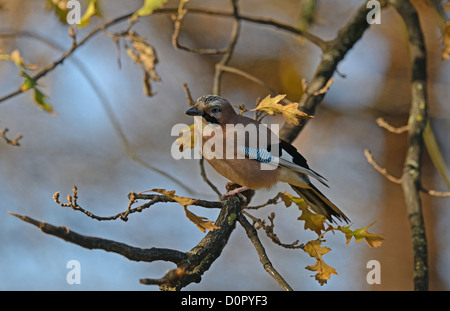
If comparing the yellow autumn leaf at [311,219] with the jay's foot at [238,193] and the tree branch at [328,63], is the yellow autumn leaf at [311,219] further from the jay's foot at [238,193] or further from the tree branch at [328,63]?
the tree branch at [328,63]

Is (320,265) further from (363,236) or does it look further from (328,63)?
(328,63)

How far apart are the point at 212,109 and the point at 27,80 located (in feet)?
3.93

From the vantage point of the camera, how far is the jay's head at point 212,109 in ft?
11.2

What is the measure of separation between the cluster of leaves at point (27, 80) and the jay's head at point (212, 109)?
41.3 inches

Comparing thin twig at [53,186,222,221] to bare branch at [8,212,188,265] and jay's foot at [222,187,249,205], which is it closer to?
bare branch at [8,212,188,265]

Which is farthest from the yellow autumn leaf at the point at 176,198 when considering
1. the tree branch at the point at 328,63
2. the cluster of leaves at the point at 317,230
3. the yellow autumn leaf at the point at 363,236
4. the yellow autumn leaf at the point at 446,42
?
the yellow autumn leaf at the point at 446,42

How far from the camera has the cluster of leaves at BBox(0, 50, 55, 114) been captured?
11.2 feet

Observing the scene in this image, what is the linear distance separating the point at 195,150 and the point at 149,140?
15.4 feet

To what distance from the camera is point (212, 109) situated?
135 inches

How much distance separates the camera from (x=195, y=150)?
3.57 metres

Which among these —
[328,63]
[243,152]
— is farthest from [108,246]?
[328,63]
